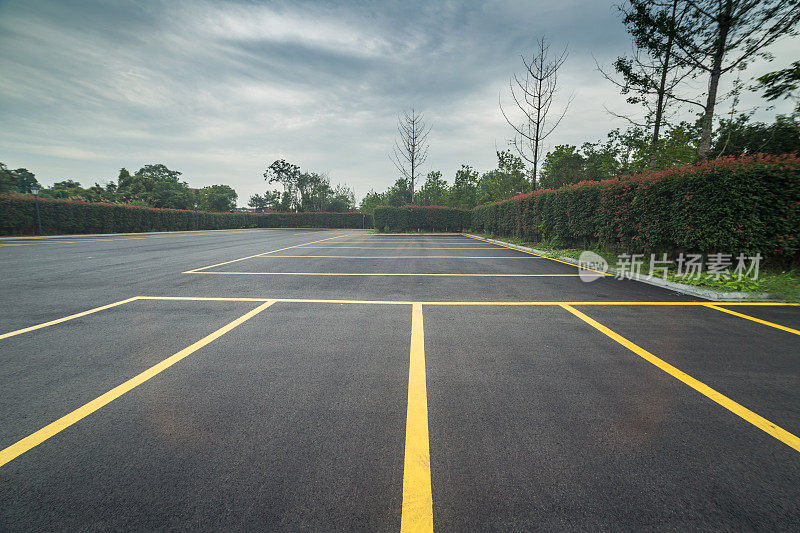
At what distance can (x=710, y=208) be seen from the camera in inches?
247

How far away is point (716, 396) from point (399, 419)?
2.60 metres

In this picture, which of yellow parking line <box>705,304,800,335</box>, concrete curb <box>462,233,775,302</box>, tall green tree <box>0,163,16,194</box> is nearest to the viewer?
yellow parking line <box>705,304,800,335</box>

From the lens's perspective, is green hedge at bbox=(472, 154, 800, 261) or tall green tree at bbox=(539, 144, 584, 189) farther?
tall green tree at bbox=(539, 144, 584, 189)

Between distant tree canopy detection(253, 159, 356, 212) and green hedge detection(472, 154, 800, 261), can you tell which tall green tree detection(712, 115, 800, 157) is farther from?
distant tree canopy detection(253, 159, 356, 212)

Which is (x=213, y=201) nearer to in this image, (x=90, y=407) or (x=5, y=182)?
(x=5, y=182)

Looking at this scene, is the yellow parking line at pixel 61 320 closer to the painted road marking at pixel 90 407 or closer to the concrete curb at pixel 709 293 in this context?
the painted road marking at pixel 90 407

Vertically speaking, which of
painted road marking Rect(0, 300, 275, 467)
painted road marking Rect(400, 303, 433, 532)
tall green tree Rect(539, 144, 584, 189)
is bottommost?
painted road marking Rect(0, 300, 275, 467)

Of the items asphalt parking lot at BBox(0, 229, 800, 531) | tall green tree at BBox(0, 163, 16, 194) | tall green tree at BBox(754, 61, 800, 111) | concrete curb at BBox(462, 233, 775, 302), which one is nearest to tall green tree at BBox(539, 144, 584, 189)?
tall green tree at BBox(754, 61, 800, 111)

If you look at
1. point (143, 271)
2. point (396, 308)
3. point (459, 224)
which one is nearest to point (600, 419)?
point (396, 308)

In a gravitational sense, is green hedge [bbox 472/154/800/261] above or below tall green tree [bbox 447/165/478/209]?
below

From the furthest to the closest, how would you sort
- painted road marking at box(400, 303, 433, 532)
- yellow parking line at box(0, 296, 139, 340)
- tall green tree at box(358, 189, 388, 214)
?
→ 1. tall green tree at box(358, 189, 388, 214)
2. yellow parking line at box(0, 296, 139, 340)
3. painted road marking at box(400, 303, 433, 532)

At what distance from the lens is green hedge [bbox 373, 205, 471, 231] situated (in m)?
30.2

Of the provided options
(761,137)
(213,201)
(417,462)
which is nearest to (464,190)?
(761,137)

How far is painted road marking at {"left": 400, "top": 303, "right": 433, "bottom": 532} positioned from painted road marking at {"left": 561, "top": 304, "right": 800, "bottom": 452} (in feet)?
7.60
